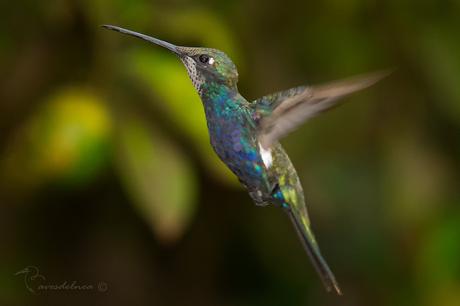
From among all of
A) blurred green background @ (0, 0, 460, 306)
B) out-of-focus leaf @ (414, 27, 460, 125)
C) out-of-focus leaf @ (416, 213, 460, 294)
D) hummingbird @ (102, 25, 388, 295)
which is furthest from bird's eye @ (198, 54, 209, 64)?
out-of-focus leaf @ (416, 213, 460, 294)

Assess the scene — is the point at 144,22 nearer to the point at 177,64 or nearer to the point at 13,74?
the point at 177,64

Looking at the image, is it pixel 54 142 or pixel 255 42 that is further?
pixel 255 42

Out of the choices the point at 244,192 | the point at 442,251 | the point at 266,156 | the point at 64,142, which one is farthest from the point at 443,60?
the point at 266,156

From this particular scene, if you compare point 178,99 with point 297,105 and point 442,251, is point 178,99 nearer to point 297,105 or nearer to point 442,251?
point 297,105

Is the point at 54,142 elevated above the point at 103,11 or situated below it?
below

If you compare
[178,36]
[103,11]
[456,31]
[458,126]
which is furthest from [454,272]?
[103,11]

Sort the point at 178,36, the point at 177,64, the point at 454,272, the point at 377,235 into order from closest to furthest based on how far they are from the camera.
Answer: the point at 177,64 < the point at 178,36 < the point at 454,272 < the point at 377,235

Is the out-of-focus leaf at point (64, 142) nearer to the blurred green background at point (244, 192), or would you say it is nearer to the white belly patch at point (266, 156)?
the blurred green background at point (244, 192)

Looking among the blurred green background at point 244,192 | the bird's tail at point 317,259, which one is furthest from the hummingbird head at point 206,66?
the blurred green background at point 244,192
